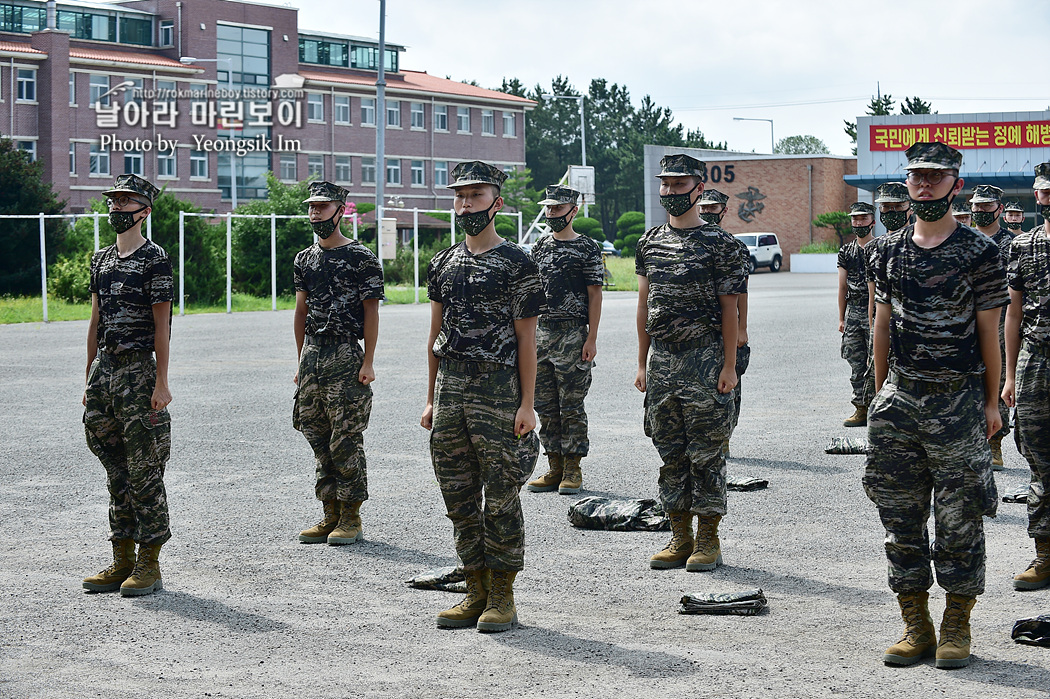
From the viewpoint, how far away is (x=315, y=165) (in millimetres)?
70375

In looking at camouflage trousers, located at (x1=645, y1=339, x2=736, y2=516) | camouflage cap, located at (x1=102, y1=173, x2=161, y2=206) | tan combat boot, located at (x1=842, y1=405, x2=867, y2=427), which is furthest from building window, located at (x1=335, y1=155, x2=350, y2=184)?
camouflage trousers, located at (x1=645, y1=339, x2=736, y2=516)

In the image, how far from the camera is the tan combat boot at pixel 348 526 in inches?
307

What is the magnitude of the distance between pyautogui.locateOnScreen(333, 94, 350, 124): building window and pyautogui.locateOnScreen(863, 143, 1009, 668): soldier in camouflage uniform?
67.7m

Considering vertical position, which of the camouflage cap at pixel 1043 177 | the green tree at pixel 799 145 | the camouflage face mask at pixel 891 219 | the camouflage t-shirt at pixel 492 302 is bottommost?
the camouflage t-shirt at pixel 492 302

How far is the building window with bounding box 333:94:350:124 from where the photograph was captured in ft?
233

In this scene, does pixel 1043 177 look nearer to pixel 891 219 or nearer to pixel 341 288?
pixel 891 219

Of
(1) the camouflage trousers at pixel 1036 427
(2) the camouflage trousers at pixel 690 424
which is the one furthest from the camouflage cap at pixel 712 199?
(1) the camouflage trousers at pixel 1036 427

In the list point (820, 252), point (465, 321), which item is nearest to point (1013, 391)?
point (465, 321)

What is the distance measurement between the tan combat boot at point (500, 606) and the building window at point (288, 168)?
65.3m

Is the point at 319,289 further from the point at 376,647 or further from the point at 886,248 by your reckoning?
the point at 886,248

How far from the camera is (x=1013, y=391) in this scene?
21.6ft

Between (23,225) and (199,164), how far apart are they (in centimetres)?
3417

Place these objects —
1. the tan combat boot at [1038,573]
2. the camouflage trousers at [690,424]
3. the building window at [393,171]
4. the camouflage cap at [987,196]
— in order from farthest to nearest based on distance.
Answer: the building window at [393,171] → the camouflage cap at [987,196] → the camouflage trousers at [690,424] → the tan combat boot at [1038,573]

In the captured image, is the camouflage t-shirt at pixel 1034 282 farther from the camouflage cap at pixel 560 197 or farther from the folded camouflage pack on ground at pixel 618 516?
the camouflage cap at pixel 560 197
